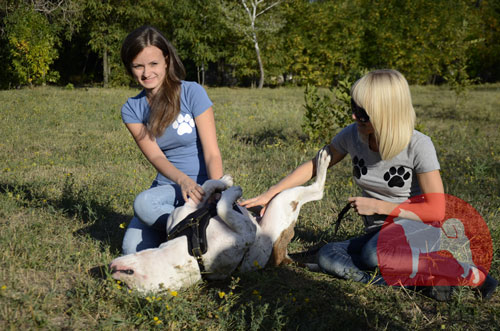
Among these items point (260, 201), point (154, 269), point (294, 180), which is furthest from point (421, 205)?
point (154, 269)

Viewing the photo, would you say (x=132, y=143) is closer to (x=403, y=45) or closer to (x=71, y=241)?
(x=71, y=241)

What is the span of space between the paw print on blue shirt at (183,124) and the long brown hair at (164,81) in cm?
5

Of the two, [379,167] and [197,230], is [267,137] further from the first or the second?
[197,230]

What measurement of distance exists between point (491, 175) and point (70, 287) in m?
5.04

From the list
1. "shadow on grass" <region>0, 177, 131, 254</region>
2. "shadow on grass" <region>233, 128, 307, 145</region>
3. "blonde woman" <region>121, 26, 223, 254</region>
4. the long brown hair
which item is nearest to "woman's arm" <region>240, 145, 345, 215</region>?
"blonde woman" <region>121, 26, 223, 254</region>

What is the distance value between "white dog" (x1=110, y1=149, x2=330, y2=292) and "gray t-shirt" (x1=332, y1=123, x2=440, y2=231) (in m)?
0.31

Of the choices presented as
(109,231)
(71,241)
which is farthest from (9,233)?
(109,231)

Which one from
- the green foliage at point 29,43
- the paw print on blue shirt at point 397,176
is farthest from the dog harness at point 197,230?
the green foliage at point 29,43

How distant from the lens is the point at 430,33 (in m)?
24.2

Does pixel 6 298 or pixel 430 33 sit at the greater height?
pixel 430 33

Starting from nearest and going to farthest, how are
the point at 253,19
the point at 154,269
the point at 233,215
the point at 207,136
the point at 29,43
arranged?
the point at 154,269, the point at 233,215, the point at 207,136, the point at 29,43, the point at 253,19

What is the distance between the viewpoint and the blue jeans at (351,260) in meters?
2.94

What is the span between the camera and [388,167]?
294 centimetres

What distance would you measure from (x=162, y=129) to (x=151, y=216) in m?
0.66
